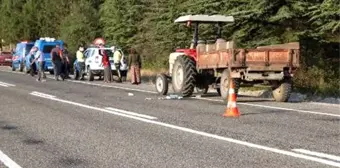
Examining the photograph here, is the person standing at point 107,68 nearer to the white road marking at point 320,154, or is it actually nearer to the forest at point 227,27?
the forest at point 227,27

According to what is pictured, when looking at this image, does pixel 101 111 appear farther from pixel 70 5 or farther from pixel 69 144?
pixel 70 5

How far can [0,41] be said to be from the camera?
85000 mm

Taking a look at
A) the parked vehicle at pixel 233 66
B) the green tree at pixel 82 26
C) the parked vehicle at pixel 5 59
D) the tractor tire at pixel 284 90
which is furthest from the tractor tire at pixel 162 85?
the parked vehicle at pixel 5 59

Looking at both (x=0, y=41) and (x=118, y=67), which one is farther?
(x=0, y=41)

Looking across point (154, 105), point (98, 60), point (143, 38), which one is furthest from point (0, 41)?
point (154, 105)

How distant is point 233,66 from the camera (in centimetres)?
1496

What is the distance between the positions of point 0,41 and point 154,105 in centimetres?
7438

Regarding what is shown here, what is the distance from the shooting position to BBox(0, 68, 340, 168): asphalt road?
7.58 m

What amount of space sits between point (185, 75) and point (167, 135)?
7462mm

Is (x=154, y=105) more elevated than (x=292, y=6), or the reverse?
(x=292, y=6)

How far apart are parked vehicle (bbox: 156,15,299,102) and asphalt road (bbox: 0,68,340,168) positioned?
699 millimetres

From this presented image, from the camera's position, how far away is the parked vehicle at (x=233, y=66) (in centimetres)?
1512

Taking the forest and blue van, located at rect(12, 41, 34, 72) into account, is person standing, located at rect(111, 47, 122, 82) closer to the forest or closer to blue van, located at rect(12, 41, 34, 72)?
the forest

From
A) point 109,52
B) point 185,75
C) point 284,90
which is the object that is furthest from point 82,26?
point 284,90
